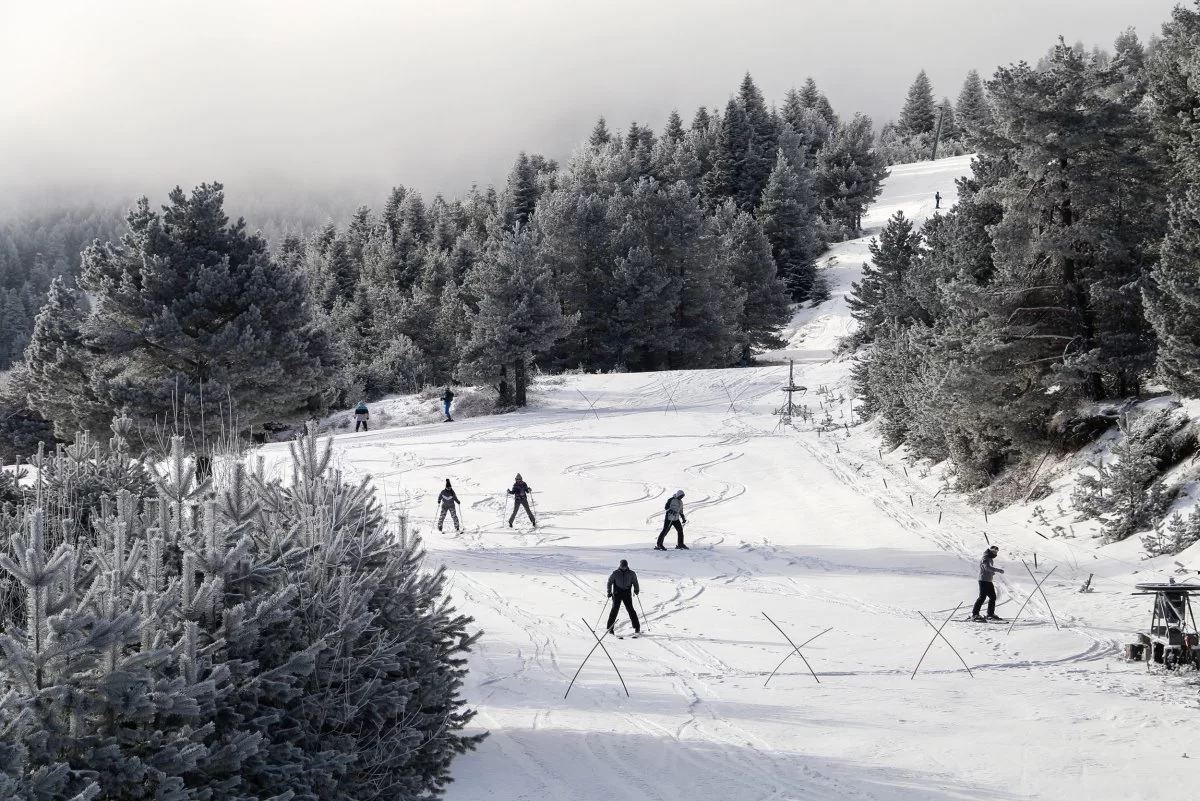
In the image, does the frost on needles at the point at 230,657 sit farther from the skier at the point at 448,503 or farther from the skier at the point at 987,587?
the skier at the point at 448,503

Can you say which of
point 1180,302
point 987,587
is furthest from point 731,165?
point 987,587

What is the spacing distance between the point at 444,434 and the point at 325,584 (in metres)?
25.9

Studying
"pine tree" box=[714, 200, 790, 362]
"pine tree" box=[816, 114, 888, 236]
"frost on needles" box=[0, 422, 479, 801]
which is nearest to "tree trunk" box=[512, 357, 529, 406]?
"pine tree" box=[714, 200, 790, 362]

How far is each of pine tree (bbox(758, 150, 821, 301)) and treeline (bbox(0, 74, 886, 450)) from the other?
0.55 ft

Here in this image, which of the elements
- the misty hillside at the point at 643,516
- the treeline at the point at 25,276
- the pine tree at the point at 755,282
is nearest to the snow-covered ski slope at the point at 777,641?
the misty hillside at the point at 643,516

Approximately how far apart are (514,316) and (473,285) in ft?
8.96

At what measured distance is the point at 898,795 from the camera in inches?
307

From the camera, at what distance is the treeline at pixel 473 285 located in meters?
22.0

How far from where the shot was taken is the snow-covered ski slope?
8320mm

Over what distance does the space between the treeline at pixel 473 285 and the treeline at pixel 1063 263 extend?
16146 mm

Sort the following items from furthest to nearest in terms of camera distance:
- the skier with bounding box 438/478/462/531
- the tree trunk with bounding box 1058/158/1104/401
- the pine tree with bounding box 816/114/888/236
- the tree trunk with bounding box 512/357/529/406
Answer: the pine tree with bounding box 816/114/888/236, the tree trunk with bounding box 512/357/529/406, the skier with bounding box 438/478/462/531, the tree trunk with bounding box 1058/158/1104/401

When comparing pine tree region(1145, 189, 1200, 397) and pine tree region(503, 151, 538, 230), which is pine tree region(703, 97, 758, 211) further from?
pine tree region(1145, 189, 1200, 397)

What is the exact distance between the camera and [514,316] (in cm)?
3562

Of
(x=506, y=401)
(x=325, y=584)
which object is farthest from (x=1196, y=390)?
(x=506, y=401)
